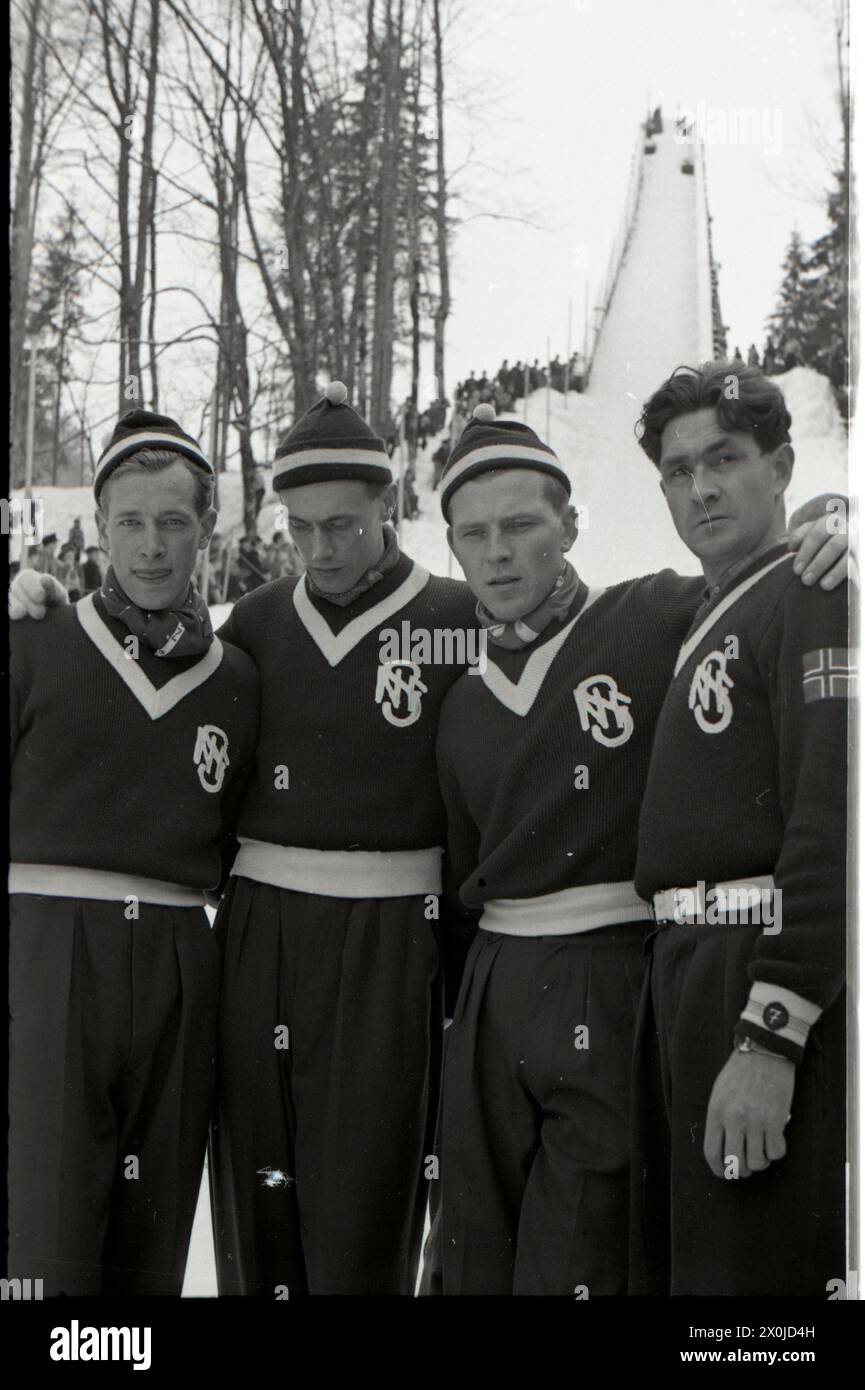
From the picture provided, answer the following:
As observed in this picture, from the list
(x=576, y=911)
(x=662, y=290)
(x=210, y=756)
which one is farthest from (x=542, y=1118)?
(x=662, y=290)

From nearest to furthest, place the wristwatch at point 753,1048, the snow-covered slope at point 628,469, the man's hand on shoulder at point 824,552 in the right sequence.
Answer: the wristwatch at point 753,1048, the man's hand on shoulder at point 824,552, the snow-covered slope at point 628,469

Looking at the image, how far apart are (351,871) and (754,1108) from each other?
0.86m

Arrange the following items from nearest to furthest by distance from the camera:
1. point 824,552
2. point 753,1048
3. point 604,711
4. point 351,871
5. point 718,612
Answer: point 753,1048 → point 824,552 → point 718,612 → point 604,711 → point 351,871

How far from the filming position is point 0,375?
2.81m

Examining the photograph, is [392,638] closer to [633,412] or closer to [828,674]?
[633,412]

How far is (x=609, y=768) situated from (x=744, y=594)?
39 centimetres

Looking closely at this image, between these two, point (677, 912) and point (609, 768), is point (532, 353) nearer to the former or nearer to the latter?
point (609, 768)

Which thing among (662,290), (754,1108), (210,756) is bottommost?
(754,1108)

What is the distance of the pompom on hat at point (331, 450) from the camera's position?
283 centimetres

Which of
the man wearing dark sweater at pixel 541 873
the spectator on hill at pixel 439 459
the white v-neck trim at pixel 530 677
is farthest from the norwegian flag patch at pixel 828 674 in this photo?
the spectator on hill at pixel 439 459

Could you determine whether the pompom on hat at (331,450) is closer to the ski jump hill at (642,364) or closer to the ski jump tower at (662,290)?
the ski jump hill at (642,364)

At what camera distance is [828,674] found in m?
2.40

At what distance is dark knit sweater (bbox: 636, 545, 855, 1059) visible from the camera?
232 cm
